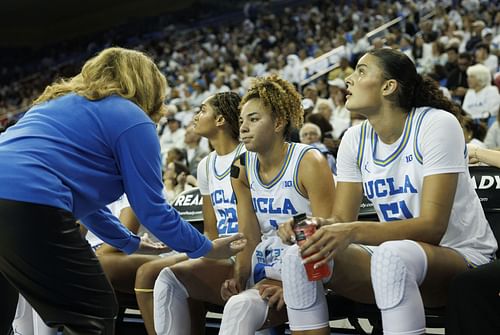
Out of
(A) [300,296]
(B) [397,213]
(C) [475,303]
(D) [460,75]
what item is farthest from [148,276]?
(D) [460,75]

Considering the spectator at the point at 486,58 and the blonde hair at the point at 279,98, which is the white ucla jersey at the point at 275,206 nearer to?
the blonde hair at the point at 279,98

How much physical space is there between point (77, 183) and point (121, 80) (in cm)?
38

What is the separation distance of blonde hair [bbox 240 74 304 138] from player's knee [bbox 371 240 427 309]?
3.47ft

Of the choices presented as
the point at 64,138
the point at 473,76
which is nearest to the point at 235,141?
the point at 64,138

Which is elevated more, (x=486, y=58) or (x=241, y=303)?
(x=486, y=58)

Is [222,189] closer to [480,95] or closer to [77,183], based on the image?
[77,183]

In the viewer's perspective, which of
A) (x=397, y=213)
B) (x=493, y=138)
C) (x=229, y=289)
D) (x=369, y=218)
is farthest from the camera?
(x=493, y=138)

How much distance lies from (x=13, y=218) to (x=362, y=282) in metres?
1.19

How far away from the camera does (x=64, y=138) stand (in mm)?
1923

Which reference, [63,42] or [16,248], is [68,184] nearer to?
[16,248]

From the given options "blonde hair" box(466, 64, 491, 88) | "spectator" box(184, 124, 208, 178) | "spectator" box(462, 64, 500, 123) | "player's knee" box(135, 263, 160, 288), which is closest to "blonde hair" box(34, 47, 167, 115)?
"player's knee" box(135, 263, 160, 288)

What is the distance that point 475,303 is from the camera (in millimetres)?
2055

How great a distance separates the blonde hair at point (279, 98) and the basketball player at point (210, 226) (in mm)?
404

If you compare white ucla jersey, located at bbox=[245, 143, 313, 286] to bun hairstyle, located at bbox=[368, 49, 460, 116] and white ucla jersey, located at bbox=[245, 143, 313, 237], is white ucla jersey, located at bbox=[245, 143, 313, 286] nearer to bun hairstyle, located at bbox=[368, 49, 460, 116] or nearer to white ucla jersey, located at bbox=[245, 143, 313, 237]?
white ucla jersey, located at bbox=[245, 143, 313, 237]
